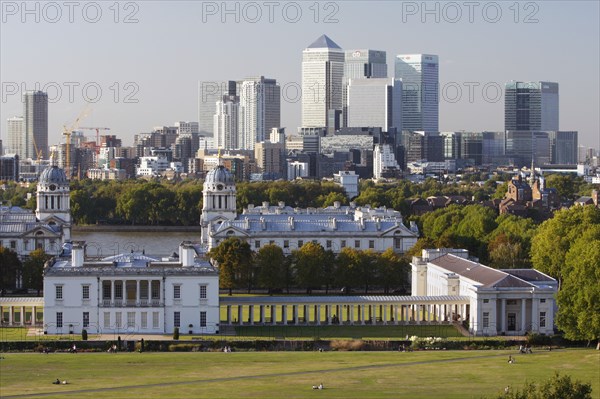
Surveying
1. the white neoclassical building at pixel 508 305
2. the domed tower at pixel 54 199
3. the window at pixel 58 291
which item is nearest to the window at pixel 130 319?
the window at pixel 58 291

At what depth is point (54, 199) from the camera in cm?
9044

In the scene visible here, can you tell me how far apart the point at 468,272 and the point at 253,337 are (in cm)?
1297

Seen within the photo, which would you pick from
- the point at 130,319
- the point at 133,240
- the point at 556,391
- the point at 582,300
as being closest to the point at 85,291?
the point at 130,319

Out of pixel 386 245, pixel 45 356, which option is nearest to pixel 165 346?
pixel 45 356

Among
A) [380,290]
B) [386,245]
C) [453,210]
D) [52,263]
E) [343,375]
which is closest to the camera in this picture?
[343,375]

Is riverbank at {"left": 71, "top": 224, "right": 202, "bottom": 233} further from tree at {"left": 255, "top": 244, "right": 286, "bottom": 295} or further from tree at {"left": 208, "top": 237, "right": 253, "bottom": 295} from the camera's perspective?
tree at {"left": 208, "top": 237, "right": 253, "bottom": 295}

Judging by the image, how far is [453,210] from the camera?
380 feet

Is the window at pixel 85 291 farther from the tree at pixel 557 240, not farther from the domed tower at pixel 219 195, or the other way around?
the domed tower at pixel 219 195

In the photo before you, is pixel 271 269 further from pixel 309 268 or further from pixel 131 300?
pixel 131 300

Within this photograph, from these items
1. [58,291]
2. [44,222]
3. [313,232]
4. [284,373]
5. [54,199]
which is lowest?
[284,373]

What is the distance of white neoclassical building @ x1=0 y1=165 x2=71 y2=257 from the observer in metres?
86.2

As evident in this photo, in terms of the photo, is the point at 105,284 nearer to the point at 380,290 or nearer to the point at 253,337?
the point at 253,337

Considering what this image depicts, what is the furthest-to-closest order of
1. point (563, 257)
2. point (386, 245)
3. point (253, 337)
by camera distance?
point (386, 245) → point (563, 257) → point (253, 337)

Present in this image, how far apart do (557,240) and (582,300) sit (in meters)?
19.8
